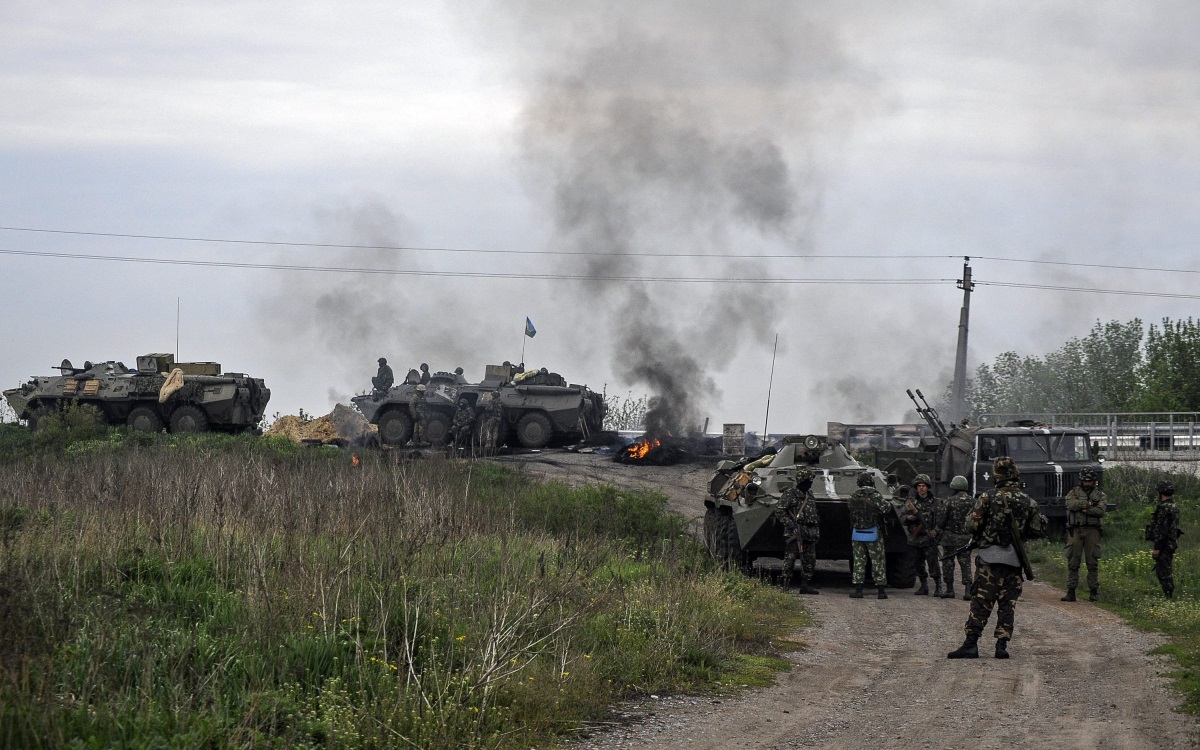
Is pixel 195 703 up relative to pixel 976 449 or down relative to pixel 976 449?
down

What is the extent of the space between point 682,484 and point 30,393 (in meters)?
17.1

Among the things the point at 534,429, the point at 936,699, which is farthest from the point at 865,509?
the point at 534,429

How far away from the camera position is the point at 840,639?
11500mm

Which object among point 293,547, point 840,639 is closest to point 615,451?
point 840,639

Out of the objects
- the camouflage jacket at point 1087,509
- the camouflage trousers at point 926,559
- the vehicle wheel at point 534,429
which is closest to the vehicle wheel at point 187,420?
the vehicle wheel at point 534,429

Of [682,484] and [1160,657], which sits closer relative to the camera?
[1160,657]

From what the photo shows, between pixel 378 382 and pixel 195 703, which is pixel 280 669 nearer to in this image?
pixel 195 703

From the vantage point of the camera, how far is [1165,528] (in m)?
14.3

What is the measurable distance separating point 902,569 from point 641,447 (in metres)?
14.5

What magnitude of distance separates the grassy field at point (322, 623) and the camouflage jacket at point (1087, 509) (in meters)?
3.83

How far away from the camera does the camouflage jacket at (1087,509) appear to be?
15000 mm

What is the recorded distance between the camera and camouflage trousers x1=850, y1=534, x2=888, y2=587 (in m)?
15.1

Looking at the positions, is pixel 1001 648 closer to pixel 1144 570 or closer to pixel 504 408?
pixel 1144 570

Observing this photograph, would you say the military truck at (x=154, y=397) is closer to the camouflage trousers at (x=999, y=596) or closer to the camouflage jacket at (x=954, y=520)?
the camouflage jacket at (x=954, y=520)
